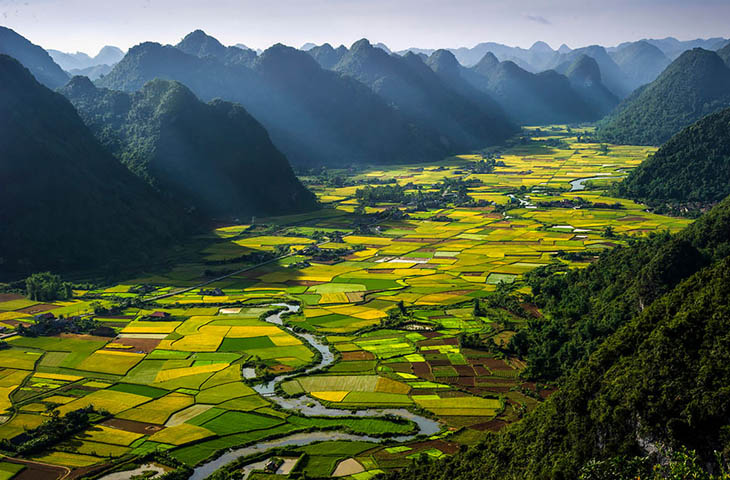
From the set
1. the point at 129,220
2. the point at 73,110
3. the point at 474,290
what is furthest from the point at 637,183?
the point at 73,110

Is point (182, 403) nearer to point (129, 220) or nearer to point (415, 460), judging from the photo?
point (415, 460)

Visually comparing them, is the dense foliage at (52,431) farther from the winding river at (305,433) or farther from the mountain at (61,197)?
the mountain at (61,197)

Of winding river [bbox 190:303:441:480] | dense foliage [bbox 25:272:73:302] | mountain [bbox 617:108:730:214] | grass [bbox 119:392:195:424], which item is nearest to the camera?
winding river [bbox 190:303:441:480]

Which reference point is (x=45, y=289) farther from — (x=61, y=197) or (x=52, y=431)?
(x=52, y=431)

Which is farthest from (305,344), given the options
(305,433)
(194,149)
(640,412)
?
(194,149)

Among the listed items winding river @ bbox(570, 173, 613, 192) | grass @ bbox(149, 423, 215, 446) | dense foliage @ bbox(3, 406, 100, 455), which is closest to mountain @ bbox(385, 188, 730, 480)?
grass @ bbox(149, 423, 215, 446)

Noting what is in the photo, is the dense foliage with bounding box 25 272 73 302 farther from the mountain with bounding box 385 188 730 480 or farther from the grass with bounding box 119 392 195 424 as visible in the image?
the mountain with bounding box 385 188 730 480
